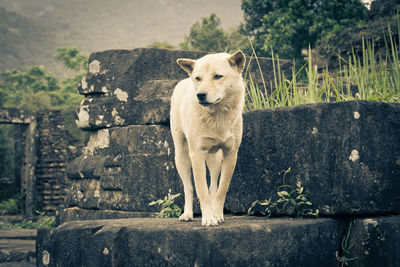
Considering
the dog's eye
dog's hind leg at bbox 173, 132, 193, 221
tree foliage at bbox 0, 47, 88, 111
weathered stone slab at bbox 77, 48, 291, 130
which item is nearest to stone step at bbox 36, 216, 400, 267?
dog's hind leg at bbox 173, 132, 193, 221

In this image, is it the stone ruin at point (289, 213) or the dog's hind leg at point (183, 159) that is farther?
the dog's hind leg at point (183, 159)

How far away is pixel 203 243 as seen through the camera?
9.41ft

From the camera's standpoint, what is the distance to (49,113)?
14383 millimetres

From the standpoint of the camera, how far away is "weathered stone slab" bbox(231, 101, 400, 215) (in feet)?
10.7

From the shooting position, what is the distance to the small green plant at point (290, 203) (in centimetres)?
341

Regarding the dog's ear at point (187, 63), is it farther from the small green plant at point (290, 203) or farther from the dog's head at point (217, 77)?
the small green plant at point (290, 203)

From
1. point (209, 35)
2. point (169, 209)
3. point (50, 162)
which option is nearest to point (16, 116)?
point (50, 162)

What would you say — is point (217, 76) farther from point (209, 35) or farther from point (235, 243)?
point (209, 35)

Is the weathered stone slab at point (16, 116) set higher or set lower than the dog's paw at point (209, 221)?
higher

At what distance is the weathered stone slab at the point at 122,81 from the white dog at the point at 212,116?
76.0 inches

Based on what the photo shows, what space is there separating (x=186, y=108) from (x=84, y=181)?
2757 mm

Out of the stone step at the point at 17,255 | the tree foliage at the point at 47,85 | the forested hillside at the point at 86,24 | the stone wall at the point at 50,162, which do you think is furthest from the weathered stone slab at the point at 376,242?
the forested hillside at the point at 86,24

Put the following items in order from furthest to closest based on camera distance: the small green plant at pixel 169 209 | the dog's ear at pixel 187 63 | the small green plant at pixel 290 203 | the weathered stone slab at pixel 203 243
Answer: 1. the small green plant at pixel 169 209
2. the small green plant at pixel 290 203
3. the dog's ear at pixel 187 63
4. the weathered stone slab at pixel 203 243

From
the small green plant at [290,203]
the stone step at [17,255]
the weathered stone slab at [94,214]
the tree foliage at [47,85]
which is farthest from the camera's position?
the tree foliage at [47,85]
